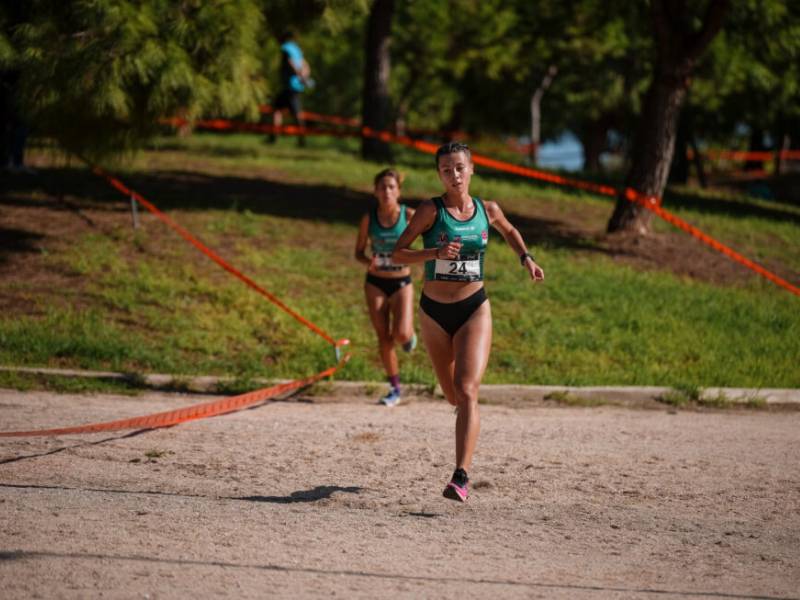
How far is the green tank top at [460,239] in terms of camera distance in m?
5.96

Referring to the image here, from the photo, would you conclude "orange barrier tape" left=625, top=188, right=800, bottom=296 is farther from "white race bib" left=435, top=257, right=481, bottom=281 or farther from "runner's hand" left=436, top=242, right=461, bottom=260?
"runner's hand" left=436, top=242, right=461, bottom=260

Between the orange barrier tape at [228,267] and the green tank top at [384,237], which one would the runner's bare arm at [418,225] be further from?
the orange barrier tape at [228,267]

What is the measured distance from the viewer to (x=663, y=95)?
13.8 m

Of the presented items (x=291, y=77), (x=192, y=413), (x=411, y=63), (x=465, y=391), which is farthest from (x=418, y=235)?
(x=411, y=63)

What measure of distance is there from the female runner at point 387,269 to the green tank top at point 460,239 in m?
2.28

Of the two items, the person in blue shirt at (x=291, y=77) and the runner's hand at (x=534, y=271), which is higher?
the person in blue shirt at (x=291, y=77)

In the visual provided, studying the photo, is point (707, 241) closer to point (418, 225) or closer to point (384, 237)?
point (384, 237)

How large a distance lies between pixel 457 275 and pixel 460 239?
231mm

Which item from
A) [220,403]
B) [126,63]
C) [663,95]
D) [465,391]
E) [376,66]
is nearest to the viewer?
[465,391]

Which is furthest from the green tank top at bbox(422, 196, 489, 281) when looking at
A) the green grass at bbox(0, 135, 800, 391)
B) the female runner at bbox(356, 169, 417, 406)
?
the green grass at bbox(0, 135, 800, 391)

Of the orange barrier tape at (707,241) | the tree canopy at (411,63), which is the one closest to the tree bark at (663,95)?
the orange barrier tape at (707,241)

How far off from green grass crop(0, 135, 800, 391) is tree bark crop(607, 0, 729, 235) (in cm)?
103

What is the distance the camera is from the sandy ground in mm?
4660

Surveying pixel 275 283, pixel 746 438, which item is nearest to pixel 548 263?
pixel 275 283
